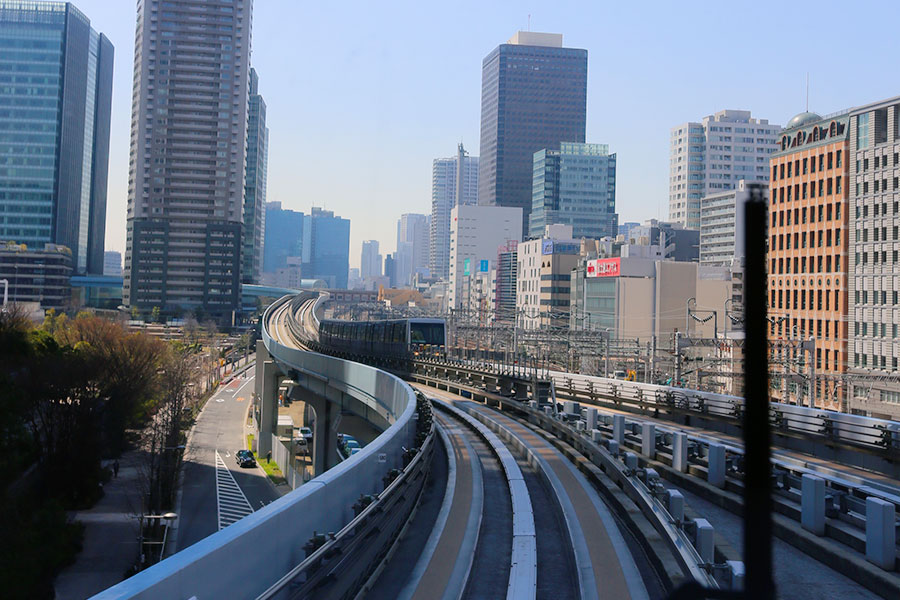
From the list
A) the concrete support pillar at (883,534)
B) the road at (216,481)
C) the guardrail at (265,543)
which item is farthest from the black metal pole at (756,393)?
the road at (216,481)

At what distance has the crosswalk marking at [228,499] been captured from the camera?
32.7 metres

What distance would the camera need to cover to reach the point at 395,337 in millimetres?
49031

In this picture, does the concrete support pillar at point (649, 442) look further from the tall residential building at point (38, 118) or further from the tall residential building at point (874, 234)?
the tall residential building at point (38, 118)

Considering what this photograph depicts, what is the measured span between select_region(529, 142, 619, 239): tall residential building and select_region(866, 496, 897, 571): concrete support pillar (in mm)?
167211

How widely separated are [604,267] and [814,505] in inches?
2892

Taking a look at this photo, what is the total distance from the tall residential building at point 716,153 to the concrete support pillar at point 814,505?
143m

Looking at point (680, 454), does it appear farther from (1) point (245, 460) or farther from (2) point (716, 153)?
(2) point (716, 153)

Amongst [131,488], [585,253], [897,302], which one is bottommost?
[131,488]

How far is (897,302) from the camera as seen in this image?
187 feet

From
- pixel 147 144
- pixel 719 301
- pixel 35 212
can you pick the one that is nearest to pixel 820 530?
pixel 719 301

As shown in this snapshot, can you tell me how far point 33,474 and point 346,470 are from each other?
93.0 ft

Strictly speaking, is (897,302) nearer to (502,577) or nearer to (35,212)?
(502,577)

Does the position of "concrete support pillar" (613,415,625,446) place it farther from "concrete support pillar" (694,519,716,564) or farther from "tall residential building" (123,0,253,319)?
"tall residential building" (123,0,253,319)

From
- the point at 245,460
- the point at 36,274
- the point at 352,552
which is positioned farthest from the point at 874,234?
the point at 36,274
